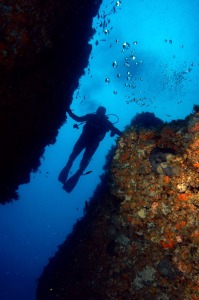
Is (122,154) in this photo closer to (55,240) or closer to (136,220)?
(136,220)

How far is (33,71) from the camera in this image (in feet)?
19.3

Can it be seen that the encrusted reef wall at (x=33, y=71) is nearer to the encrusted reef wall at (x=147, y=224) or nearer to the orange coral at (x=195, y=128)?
the encrusted reef wall at (x=147, y=224)

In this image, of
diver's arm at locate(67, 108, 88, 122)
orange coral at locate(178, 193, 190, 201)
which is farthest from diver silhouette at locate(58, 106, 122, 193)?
orange coral at locate(178, 193, 190, 201)

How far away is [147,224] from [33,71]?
3.95 meters

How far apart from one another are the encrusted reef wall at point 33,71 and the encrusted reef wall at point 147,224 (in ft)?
7.78

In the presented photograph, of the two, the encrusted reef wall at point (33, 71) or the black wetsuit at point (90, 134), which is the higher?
the black wetsuit at point (90, 134)

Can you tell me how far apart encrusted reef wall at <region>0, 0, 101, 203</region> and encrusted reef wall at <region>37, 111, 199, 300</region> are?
237 cm

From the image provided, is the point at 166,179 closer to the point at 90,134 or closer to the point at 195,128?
the point at 195,128

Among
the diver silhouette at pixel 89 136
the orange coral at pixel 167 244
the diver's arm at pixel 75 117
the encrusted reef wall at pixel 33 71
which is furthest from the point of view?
the diver silhouette at pixel 89 136

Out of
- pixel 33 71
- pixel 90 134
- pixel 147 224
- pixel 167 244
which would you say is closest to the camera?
pixel 167 244

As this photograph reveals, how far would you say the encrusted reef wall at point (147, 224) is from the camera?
4023 millimetres

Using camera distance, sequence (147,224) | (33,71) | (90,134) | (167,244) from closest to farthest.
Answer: (167,244)
(147,224)
(33,71)
(90,134)

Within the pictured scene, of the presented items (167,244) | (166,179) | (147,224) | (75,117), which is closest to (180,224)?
(167,244)

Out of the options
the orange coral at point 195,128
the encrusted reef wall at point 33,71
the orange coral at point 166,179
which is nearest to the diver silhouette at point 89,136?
the encrusted reef wall at point 33,71
